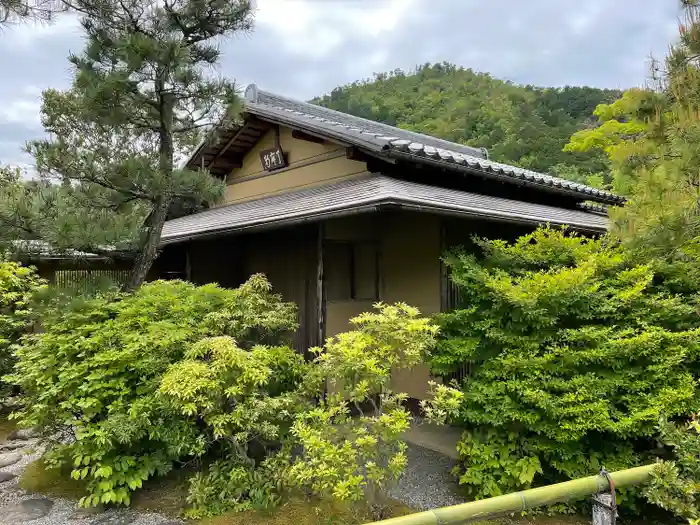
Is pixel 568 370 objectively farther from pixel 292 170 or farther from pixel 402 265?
pixel 292 170

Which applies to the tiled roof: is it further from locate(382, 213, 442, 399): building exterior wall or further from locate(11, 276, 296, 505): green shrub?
locate(11, 276, 296, 505): green shrub

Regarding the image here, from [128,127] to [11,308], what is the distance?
376 centimetres

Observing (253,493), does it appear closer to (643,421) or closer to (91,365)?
(91,365)

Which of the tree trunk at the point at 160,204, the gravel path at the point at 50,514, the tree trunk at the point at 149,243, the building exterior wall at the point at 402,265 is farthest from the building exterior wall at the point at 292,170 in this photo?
the gravel path at the point at 50,514

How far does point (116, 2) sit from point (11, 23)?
155 cm

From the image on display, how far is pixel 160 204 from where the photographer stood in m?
5.55

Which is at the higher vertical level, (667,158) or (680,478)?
(667,158)

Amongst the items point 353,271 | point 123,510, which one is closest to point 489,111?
point 353,271

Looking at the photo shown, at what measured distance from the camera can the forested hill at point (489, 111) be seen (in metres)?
25.5

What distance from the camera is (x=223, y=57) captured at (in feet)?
18.3

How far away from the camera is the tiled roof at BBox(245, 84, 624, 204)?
19.4 feet

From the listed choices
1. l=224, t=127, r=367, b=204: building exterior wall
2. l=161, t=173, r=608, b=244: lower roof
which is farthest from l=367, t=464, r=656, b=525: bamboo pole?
l=224, t=127, r=367, b=204: building exterior wall

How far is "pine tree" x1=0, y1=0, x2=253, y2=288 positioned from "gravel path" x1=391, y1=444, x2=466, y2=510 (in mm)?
3911

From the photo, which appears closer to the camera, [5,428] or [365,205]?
[365,205]
